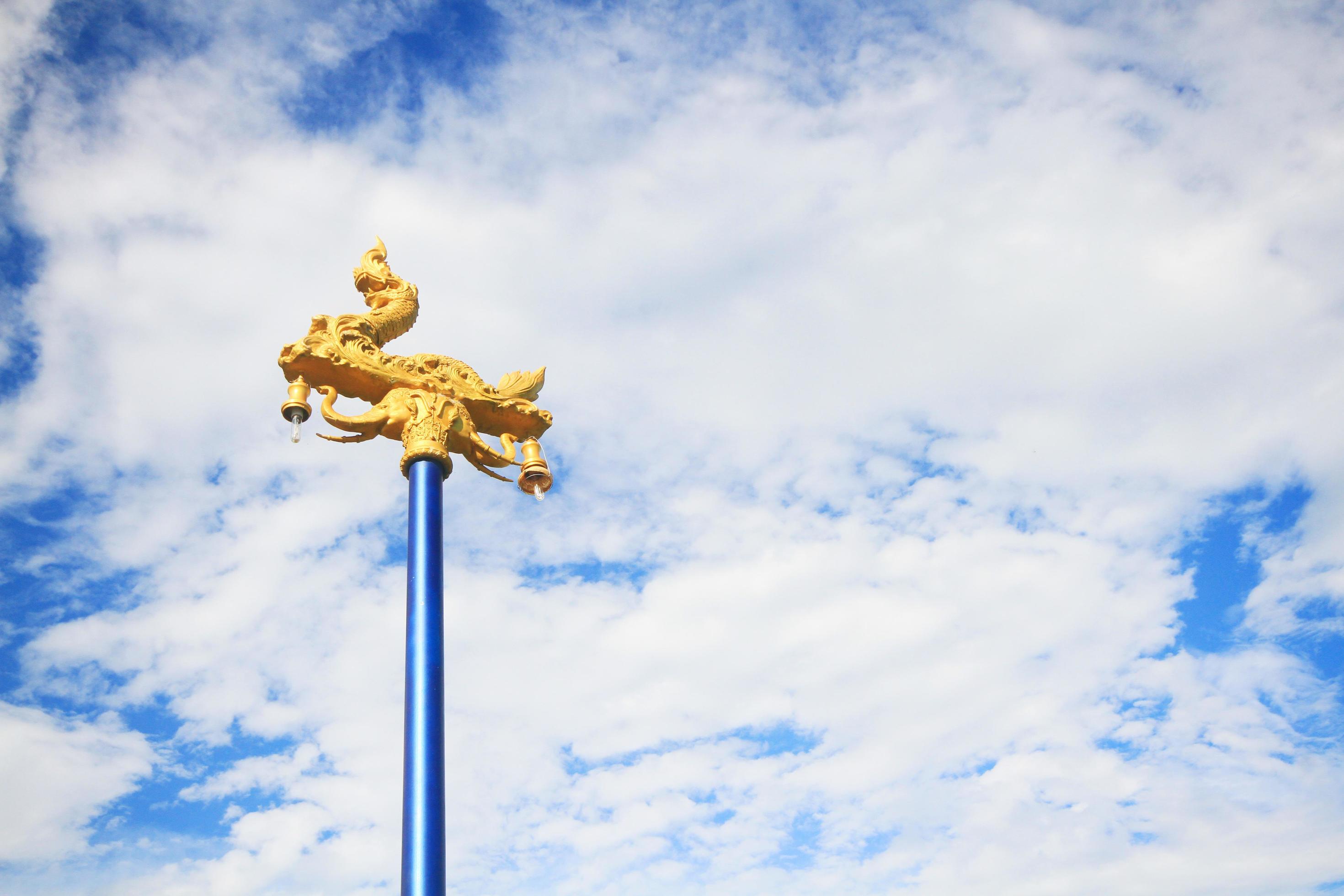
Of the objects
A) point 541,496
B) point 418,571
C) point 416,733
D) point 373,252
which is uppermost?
point 373,252

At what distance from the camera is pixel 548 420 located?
978 centimetres

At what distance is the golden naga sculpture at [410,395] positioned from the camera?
8.79 meters

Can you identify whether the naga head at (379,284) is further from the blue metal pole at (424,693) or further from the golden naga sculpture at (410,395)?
the blue metal pole at (424,693)

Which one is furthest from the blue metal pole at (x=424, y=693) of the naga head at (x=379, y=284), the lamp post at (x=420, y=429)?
the naga head at (x=379, y=284)

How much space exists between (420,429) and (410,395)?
0.43 meters

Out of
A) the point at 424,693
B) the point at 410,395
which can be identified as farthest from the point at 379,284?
the point at 424,693

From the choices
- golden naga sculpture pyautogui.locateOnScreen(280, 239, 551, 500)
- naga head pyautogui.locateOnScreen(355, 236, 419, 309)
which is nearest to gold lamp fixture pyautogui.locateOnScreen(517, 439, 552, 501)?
golden naga sculpture pyautogui.locateOnScreen(280, 239, 551, 500)

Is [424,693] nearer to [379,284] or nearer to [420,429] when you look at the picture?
[420,429]

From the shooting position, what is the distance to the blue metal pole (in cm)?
667

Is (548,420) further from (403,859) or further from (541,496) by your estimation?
(403,859)

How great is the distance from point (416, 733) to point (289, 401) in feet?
10.1

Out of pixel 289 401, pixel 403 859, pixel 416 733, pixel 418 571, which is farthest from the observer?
pixel 289 401

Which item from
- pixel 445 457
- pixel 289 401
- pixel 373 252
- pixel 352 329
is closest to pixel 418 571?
pixel 445 457

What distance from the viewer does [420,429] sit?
8.84 metres
